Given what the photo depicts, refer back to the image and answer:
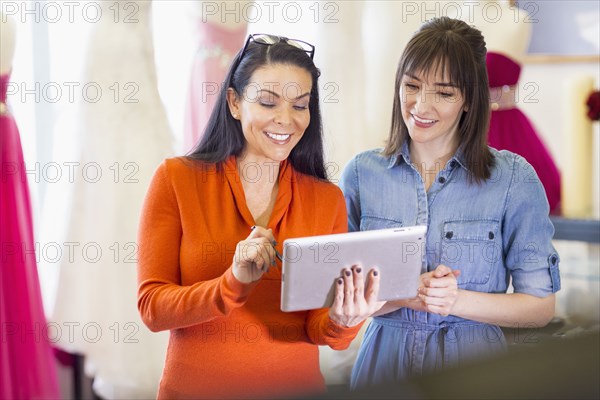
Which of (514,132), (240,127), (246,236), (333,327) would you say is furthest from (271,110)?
(514,132)

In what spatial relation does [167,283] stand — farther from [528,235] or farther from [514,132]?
[514,132]

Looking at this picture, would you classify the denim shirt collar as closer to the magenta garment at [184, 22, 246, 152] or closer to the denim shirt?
the denim shirt

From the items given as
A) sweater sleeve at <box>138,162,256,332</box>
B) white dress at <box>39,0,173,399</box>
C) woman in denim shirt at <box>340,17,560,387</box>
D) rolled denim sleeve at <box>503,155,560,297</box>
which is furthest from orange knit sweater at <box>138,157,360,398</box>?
white dress at <box>39,0,173,399</box>

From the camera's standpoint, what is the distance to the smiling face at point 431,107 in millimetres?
1004

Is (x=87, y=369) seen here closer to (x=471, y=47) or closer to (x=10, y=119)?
(x=10, y=119)

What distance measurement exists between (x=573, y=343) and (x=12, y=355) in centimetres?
105

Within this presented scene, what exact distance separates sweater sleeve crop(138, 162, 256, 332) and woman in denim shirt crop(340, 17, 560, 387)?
27 centimetres

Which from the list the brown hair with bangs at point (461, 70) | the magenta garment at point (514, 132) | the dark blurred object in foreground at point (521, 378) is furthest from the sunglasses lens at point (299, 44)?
the dark blurred object in foreground at point (521, 378)

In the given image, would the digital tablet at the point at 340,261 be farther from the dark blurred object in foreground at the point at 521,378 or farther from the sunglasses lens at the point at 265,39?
the dark blurred object in foreground at the point at 521,378

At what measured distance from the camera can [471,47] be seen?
1010 mm

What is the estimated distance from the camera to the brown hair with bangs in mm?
999

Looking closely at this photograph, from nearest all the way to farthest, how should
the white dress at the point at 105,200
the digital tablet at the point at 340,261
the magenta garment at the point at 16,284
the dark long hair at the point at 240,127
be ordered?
the digital tablet at the point at 340,261, the dark long hair at the point at 240,127, the magenta garment at the point at 16,284, the white dress at the point at 105,200

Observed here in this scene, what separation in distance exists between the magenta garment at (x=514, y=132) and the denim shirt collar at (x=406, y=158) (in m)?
0.44

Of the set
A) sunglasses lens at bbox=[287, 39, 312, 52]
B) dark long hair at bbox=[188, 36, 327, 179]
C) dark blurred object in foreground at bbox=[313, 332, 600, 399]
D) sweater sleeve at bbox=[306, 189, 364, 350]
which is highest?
sunglasses lens at bbox=[287, 39, 312, 52]
